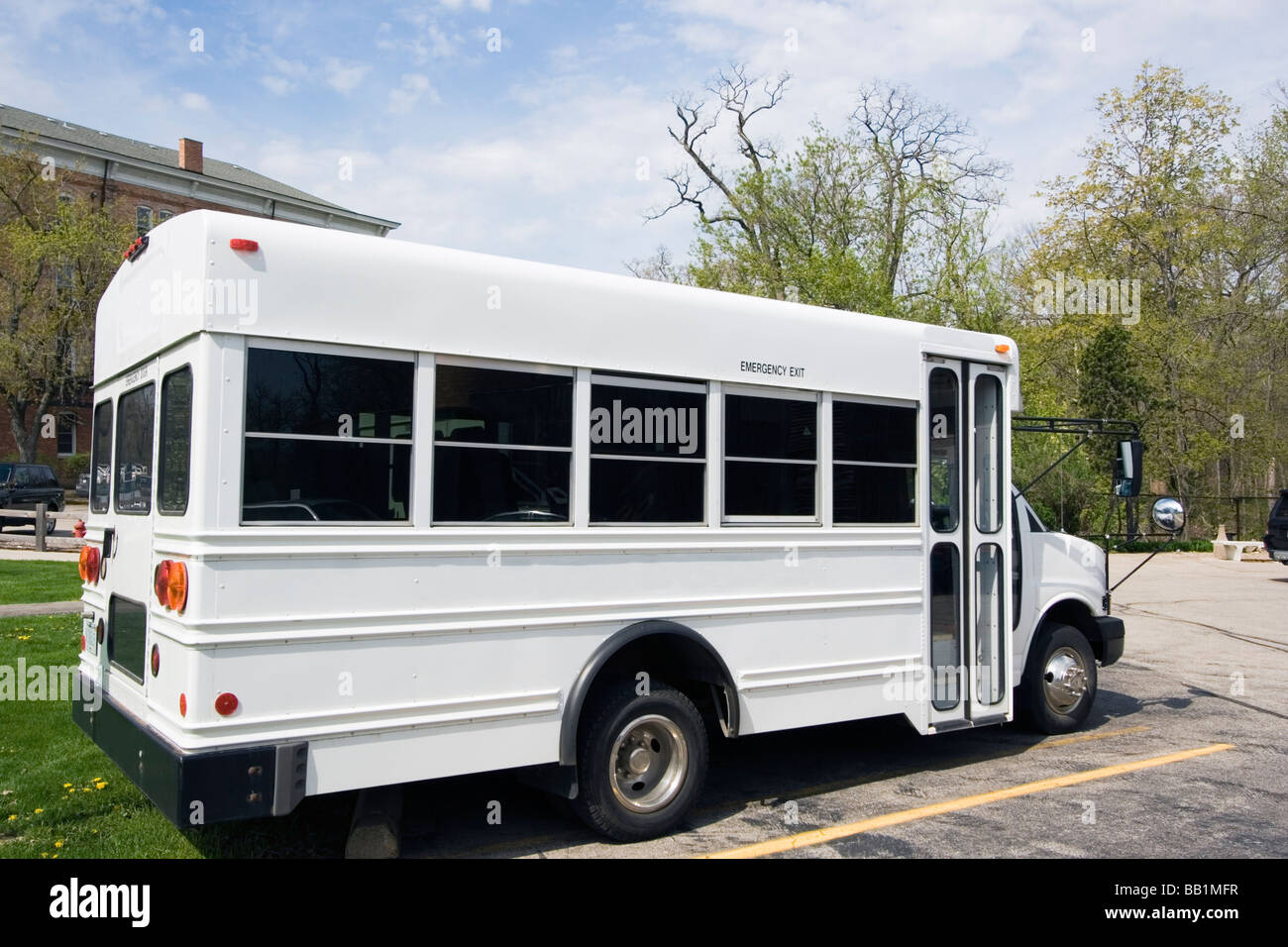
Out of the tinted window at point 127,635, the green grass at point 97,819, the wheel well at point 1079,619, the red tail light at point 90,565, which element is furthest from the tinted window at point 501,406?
the wheel well at point 1079,619

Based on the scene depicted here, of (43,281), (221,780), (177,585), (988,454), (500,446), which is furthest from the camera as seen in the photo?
(43,281)

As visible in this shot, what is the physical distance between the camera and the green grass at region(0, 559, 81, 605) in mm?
12969

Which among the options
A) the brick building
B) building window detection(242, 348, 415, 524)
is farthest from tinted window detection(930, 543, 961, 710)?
the brick building

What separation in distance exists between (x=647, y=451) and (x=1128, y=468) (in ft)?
12.3

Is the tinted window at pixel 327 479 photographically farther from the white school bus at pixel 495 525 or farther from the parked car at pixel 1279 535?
the parked car at pixel 1279 535

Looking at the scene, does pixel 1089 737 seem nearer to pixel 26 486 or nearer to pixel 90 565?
pixel 90 565

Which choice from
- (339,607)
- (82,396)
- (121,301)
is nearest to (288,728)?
(339,607)

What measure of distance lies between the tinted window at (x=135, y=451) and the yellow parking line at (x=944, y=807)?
324 centimetres

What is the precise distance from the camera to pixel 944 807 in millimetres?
5848

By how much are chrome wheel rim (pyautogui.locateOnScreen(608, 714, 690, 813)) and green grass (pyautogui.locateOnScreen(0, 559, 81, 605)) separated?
34.0 feet

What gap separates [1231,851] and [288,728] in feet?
14.8

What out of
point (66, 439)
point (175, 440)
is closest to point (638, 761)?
point (175, 440)

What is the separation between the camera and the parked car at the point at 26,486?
27109 mm
